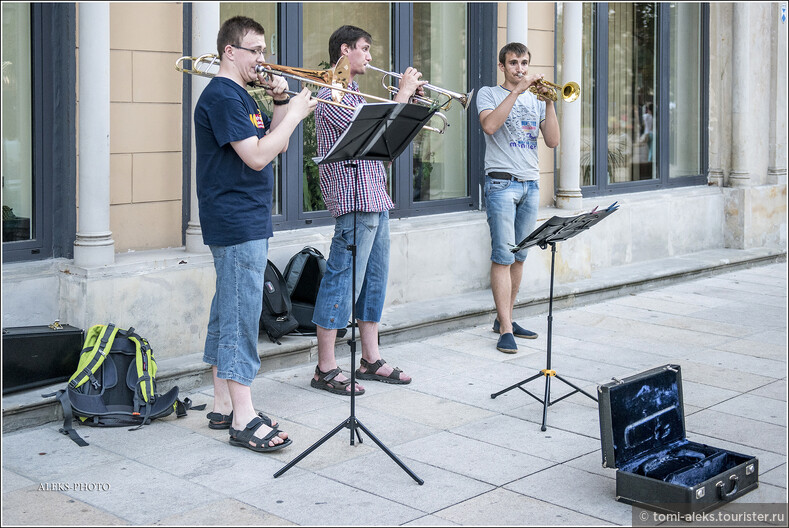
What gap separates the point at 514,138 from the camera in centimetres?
718

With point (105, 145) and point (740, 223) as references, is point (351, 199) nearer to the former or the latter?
point (105, 145)

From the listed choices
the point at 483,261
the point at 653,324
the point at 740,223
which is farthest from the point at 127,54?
the point at 740,223

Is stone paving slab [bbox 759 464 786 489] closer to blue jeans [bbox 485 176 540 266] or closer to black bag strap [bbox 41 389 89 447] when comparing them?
blue jeans [bbox 485 176 540 266]

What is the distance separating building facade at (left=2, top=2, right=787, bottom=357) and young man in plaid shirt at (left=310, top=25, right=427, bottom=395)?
871 millimetres

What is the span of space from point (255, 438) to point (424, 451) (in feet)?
2.71

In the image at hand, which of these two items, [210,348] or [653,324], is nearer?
[210,348]

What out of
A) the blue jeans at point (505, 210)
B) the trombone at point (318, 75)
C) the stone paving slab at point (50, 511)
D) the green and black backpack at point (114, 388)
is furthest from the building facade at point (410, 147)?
the stone paving slab at point (50, 511)

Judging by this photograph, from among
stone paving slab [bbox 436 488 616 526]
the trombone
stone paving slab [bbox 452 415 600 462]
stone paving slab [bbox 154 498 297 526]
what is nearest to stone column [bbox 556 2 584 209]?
stone paving slab [bbox 452 415 600 462]

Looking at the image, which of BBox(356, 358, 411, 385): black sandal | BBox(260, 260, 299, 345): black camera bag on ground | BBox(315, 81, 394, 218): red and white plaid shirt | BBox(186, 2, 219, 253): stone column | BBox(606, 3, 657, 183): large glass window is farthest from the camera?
BBox(606, 3, 657, 183): large glass window

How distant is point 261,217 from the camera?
16.3 ft

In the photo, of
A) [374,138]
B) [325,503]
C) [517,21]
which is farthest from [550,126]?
[325,503]

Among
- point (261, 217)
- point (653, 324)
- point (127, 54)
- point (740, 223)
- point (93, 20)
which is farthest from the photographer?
point (740, 223)

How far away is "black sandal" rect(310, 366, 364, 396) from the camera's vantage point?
5982mm

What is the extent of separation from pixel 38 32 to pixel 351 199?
2064 mm
